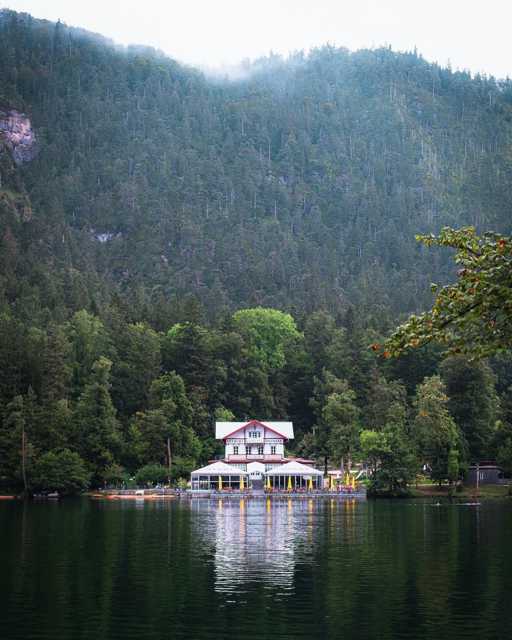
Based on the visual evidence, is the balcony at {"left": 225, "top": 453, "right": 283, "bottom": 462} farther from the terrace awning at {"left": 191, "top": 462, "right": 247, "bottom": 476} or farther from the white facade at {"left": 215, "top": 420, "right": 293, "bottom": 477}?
the terrace awning at {"left": 191, "top": 462, "right": 247, "bottom": 476}

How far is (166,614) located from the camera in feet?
113

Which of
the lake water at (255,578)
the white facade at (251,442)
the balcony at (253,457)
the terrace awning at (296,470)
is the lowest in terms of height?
the lake water at (255,578)

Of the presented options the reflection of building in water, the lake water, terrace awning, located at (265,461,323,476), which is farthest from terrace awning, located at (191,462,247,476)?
the lake water

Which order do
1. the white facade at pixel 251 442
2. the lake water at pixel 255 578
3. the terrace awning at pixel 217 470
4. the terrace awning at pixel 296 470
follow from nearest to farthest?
the lake water at pixel 255 578, the terrace awning at pixel 296 470, the terrace awning at pixel 217 470, the white facade at pixel 251 442

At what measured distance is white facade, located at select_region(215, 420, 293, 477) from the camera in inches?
5013

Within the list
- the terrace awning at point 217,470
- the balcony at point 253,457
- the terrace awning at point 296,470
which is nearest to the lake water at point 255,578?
the terrace awning at point 296,470

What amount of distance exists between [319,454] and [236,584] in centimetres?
8790

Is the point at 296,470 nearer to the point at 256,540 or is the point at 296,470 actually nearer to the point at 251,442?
the point at 251,442

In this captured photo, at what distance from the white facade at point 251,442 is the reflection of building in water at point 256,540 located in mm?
25132

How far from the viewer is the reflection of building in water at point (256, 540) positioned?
43531mm

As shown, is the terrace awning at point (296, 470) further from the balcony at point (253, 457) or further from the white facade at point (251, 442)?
the balcony at point (253, 457)

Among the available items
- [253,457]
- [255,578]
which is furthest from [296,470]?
[255,578]

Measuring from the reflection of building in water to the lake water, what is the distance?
0.35 feet

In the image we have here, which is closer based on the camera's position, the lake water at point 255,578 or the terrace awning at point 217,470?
the lake water at point 255,578
